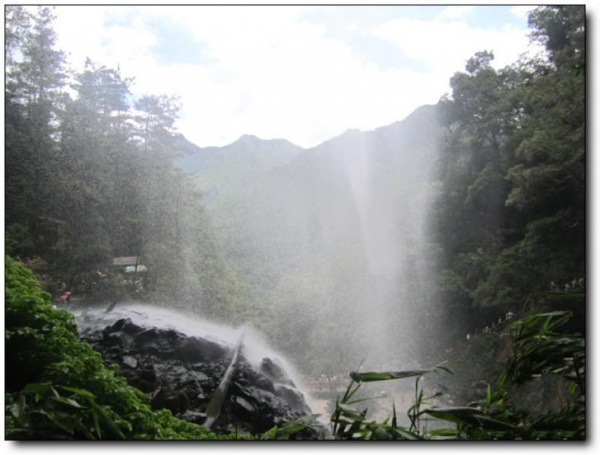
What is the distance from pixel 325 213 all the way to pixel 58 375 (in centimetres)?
128

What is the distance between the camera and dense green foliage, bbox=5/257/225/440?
88.1 inches

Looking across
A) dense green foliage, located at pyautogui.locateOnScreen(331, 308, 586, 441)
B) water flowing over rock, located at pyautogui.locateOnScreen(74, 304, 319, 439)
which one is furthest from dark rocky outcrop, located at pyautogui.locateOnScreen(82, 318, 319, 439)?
dense green foliage, located at pyautogui.locateOnScreen(331, 308, 586, 441)

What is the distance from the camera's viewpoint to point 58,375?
2.28 meters

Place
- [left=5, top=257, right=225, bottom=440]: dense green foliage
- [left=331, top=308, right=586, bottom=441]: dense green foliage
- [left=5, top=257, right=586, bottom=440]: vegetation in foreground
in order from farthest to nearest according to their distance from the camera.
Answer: [left=5, top=257, right=225, bottom=440]: dense green foliage, [left=5, top=257, right=586, bottom=440]: vegetation in foreground, [left=331, top=308, right=586, bottom=441]: dense green foliage

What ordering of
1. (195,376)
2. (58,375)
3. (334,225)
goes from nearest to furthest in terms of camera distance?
(58,375)
(195,376)
(334,225)

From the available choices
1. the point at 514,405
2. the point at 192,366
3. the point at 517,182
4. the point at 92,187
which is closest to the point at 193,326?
the point at 192,366

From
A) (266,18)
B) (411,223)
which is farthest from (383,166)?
(266,18)

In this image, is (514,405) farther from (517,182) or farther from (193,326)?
(193,326)

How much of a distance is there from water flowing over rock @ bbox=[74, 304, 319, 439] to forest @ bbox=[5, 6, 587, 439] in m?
0.07

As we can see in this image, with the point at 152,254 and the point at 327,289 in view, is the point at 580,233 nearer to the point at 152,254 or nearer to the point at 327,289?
the point at 327,289

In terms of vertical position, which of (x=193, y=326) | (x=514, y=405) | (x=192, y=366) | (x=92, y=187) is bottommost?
(x=514, y=405)

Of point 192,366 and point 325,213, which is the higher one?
point 325,213

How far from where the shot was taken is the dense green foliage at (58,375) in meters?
2.24

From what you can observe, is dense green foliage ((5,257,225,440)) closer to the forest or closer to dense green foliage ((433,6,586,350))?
the forest
